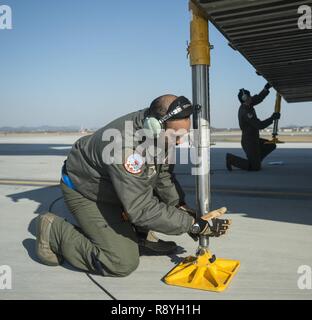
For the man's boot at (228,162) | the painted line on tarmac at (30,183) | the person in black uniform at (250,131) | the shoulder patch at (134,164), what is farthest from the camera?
the man's boot at (228,162)

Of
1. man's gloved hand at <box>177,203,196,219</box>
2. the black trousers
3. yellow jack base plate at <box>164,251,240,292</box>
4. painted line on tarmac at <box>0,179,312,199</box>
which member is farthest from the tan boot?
the black trousers

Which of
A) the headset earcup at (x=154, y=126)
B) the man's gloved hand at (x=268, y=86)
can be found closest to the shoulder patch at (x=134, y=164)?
the headset earcup at (x=154, y=126)

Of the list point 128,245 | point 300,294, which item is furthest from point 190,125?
point 300,294

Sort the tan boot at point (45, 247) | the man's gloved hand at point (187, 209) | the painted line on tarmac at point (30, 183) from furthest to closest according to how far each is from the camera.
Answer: the painted line on tarmac at point (30, 183) → the man's gloved hand at point (187, 209) → the tan boot at point (45, 247)

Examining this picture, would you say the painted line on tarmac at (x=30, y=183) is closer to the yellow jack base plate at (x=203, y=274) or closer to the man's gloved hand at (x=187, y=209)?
the man's gloved hand at (x=187, y=209)

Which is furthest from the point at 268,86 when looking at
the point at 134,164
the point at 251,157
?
the point at 134,164

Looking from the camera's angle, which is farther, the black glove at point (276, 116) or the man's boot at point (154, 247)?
the black glove at point (276, 116)

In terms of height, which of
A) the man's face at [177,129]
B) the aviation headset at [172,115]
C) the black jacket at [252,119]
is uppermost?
the black jacket at [252,119]

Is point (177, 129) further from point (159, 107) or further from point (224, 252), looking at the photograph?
point (224, 252)

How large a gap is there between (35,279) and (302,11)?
3.34m

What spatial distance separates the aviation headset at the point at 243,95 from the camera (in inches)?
334

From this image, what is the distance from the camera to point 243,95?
8555 mm

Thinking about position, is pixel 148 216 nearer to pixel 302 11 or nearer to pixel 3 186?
pixel 302 11

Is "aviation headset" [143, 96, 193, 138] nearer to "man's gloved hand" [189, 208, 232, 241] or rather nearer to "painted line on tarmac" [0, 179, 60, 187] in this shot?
→ "man's gloved hand" [189, 208, 232, 241]
